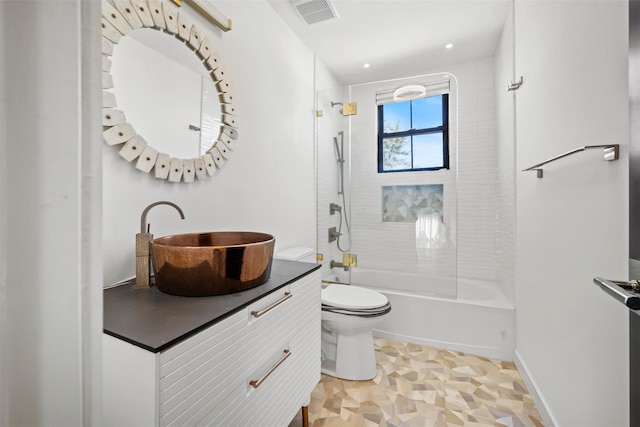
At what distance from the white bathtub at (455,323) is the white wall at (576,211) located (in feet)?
1.05

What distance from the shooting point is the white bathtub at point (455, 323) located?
6.43 ft

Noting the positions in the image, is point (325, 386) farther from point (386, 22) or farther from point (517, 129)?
point (386, 22)

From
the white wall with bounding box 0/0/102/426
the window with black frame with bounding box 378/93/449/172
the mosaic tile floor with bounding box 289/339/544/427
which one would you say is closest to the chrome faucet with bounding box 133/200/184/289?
the white wall with bounding box 0/0/102/426

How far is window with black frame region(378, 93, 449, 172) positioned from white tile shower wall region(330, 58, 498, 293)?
0.08 m

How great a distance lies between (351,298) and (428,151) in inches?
63.3

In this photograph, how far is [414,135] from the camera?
2.66 meters

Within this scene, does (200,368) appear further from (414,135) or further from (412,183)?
(414,135)

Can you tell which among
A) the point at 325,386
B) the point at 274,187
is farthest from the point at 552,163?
the point at 325,386

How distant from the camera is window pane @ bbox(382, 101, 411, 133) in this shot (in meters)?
2.57

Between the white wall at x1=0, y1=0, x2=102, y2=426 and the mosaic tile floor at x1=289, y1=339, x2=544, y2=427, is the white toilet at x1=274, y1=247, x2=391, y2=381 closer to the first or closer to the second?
the mosaic tile floor at x1=289, y1=339, x2=544, y2=427

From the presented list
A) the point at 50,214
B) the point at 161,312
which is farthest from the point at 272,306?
the point at 50,214

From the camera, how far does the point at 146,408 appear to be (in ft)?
2.08

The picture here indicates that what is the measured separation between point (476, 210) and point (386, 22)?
187 centimetres

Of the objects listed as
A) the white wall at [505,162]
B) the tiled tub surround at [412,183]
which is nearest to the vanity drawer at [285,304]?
the tiled tub surround at [412,183]
